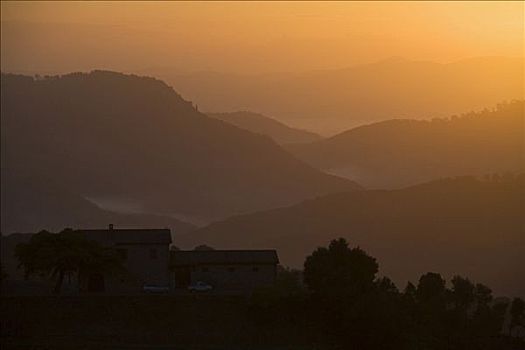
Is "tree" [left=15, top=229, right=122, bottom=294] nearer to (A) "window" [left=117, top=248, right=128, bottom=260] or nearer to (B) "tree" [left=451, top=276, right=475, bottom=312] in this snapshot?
(A) "window" [left=117, top=248, right=128, bottom=260]

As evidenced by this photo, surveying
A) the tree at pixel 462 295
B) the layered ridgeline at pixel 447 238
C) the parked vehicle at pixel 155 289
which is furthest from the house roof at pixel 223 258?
the layered ridgeline at pixel 447 238

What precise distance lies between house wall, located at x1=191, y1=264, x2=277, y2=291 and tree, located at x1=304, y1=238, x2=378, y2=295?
28.7 feet

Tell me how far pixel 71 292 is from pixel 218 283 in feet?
35.9

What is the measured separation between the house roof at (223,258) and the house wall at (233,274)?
0.91 feet

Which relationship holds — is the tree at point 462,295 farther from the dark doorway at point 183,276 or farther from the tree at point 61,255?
the tree at point 61,255

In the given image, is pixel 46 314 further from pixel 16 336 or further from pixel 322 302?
pixel 322 302

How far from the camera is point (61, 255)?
70.5 meters

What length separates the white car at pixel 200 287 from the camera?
72.4 metres

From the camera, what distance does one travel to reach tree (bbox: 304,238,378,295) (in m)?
65.9

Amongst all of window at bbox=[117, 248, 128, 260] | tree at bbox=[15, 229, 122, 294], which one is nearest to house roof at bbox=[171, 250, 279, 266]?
window at bbox=[117, 248, 128, 260]

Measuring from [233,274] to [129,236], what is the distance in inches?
279

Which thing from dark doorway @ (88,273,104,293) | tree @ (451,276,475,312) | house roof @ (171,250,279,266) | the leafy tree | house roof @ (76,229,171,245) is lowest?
the leafy tree

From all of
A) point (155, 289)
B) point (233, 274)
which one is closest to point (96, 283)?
point (155, 289)

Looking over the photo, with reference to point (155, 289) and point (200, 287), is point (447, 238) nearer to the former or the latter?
point (200, 287)
